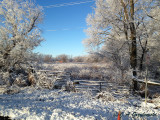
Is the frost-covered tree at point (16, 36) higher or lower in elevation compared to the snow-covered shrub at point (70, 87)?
higher

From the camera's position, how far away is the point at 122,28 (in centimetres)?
961

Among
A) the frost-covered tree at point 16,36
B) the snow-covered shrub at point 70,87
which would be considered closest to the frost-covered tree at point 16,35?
the frost-covered tree at point 16,36

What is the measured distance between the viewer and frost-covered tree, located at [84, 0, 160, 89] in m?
8.42

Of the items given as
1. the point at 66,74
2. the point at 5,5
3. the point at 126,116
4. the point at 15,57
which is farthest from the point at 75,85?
the point at 5,5

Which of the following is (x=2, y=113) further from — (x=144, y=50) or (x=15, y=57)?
(x=144, y=50)

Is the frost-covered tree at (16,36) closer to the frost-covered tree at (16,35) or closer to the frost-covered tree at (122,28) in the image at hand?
the frost-covered tree at (16,35)

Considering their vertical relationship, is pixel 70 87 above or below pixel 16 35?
below

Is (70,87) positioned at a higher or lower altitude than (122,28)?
lower

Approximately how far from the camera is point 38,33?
11492 millimetres

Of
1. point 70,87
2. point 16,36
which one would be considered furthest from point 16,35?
point 70,87

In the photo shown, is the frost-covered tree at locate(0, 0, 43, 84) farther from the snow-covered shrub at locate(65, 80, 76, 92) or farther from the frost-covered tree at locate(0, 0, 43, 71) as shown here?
the snow-covered shrub at locate(65, 80, 76, 92)

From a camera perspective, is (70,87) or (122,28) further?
(122,28)

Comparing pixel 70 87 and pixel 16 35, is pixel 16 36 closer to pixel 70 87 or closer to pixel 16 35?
pixel 16 35

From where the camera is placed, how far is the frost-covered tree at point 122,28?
8.42 meters
